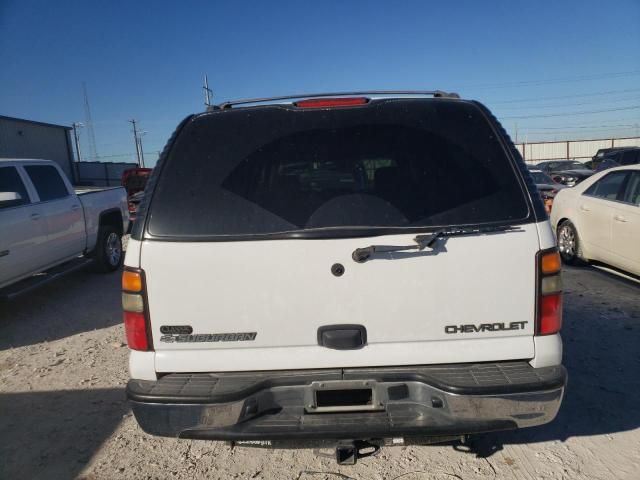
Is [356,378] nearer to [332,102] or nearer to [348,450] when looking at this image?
[348,450]

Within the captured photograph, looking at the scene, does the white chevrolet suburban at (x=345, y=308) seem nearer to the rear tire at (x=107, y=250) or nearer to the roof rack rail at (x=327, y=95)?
the roof rack rail at (x=327, y=95)

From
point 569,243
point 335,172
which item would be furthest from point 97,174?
point 335,172

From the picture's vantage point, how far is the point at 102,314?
5.68m

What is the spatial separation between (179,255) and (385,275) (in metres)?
Result: 0.96

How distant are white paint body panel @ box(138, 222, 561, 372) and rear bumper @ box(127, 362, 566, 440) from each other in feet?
0.23

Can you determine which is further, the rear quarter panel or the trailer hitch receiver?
the rear quarter panel

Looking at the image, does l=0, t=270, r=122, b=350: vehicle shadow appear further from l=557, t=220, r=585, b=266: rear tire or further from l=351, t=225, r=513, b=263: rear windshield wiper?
l=557, t=220, r=585, b=266: rear tire

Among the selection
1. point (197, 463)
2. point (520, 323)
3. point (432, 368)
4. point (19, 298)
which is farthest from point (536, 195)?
point (19, 298)

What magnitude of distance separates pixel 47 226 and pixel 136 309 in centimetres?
480

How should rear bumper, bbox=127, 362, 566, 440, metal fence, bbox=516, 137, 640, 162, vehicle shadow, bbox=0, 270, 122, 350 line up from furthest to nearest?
metal fence, bbox=516, 137, 640, 162, vehicle shadow, bbox=0, 270, 122, 350, rear bumper, bbox=127, 362, 566, 440

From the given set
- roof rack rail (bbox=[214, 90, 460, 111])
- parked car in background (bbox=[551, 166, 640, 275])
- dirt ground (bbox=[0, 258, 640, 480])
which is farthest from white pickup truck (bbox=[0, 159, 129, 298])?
parked car in background (bbox=[551, 166, 640, 275])

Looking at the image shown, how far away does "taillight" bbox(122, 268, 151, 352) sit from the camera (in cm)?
216

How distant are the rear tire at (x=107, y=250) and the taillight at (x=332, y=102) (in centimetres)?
620

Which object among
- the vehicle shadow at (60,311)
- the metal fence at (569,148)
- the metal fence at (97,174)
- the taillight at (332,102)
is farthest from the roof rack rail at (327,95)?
the metal fence at (569,148)
